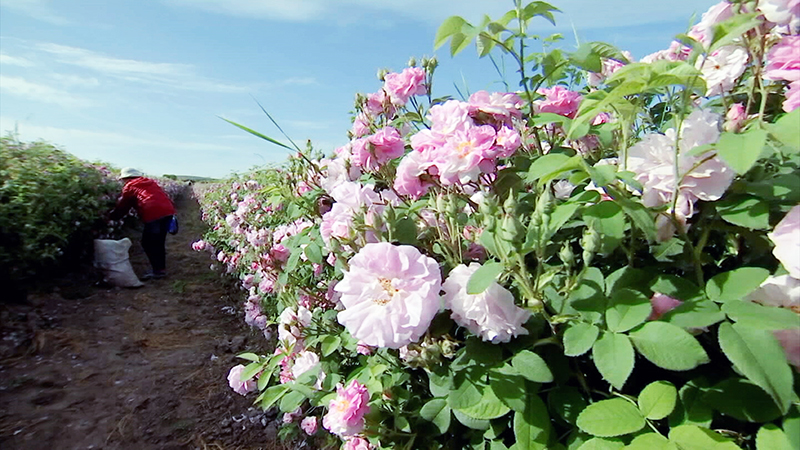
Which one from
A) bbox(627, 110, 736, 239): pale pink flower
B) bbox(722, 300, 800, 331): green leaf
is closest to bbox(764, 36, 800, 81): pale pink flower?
bbox(627, 110, 736, 239): pale pink flower

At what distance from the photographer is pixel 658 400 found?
0.70m

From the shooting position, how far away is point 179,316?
14.3ft

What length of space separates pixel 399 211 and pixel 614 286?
1.47 feet

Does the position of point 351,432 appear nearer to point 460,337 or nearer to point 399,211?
point 460,337

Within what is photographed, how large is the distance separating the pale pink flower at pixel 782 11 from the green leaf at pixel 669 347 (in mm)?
463

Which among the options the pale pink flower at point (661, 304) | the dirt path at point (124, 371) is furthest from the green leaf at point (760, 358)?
the dirt path at point (124, 371)

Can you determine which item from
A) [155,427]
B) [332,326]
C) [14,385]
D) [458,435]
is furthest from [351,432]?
[14,385]

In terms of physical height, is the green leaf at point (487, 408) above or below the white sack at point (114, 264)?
above

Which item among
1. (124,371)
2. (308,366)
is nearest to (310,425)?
(308,366)

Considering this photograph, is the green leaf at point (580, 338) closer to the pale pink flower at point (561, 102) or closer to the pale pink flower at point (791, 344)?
the pale pink flower at point (791, 344)

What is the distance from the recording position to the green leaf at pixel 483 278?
28.0 inches

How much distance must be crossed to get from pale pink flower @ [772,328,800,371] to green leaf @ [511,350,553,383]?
301 mm

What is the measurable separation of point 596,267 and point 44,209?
17.3 feet

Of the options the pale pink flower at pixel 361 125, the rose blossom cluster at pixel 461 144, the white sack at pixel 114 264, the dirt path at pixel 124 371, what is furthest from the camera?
the white sack at pixel 114 264
